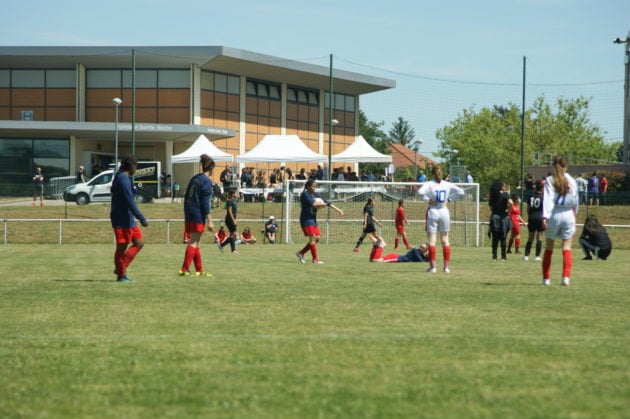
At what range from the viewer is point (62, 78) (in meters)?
57.7

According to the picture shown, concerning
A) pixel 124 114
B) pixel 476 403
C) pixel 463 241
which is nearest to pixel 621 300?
pixel 476 403

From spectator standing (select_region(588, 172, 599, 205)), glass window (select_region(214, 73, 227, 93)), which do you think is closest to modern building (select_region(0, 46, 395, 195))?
glass window (select_region(214, 73, 227, 93))

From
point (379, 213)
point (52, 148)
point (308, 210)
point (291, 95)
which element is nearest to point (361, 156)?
point (379, 213)

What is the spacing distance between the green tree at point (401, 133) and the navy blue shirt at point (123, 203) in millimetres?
156461

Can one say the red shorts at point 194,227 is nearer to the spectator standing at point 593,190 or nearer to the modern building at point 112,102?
the spectator standing at point 593,190

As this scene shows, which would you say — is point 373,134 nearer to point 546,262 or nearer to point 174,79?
point 174,79

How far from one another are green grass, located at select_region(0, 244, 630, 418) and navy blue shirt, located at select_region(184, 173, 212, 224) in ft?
5.12

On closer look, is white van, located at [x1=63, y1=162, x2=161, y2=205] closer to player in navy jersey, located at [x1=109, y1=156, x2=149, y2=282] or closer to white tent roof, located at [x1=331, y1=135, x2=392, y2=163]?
white tent roof, located at [x1=331, y1=135, x2=392, y2=163]

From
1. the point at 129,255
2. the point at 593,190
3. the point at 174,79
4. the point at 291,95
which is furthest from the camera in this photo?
the point at 291,95

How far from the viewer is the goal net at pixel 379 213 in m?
35.9

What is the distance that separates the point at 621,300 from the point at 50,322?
Answer: 261 inches

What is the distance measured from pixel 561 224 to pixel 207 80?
4763 centimetres

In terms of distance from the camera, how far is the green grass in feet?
17.5

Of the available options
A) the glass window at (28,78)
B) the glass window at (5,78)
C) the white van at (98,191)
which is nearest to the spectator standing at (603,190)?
the white van at (98,191)
